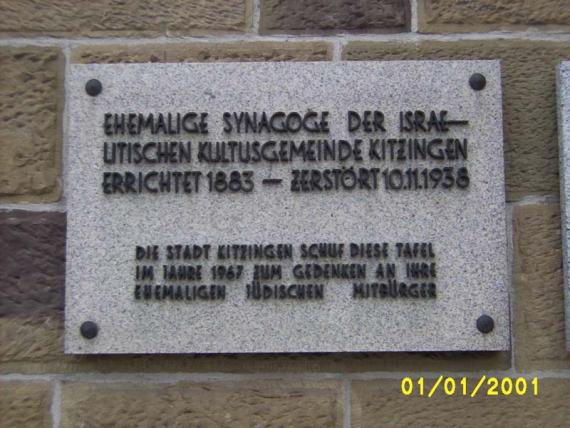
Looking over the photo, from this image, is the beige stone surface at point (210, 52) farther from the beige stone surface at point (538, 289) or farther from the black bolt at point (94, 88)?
the beige stone surface at point (538, 289)

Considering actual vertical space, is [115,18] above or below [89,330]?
above

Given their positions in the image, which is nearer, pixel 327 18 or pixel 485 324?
pixel 485 324

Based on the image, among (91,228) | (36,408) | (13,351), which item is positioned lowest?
(36,408)

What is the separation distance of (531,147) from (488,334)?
0.52 meters

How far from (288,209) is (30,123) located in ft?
2.48

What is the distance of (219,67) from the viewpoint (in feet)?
6.50

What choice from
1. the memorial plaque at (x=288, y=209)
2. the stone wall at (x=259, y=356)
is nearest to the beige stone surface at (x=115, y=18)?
the stone wall at (x=259, y=356)

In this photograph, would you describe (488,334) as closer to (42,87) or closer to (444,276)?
(444,276)

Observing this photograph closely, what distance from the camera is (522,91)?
6.59 ft

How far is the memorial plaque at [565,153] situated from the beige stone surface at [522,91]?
1.3 inches

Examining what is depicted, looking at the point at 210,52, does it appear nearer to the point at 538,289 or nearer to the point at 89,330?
the point at 89,330

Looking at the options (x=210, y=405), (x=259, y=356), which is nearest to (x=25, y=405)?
(x=210, y=405)

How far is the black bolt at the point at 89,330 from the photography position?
6.27 ft

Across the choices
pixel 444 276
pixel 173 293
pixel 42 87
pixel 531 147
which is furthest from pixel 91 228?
pixel 531 147
